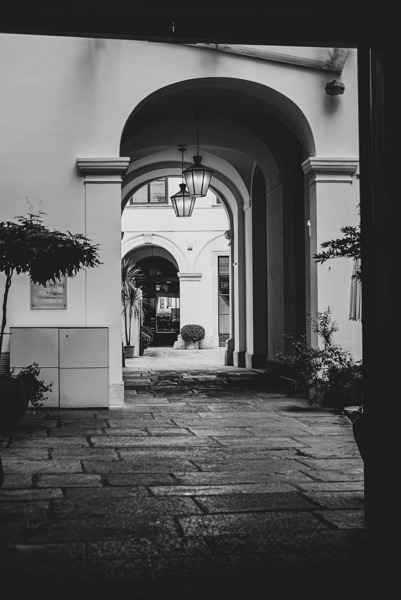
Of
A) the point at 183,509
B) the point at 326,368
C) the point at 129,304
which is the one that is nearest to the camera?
the point at 183,509

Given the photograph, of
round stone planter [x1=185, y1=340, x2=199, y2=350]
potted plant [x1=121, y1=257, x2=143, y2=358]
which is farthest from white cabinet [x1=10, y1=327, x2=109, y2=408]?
round stone planter [x1=185, y1=340, x2=199, y2=350]

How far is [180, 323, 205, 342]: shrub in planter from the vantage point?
85.6 feet

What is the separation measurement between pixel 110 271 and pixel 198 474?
4.34m

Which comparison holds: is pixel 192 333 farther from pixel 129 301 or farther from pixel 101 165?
pixel 101 165

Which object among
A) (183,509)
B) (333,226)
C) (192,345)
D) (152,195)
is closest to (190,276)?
(192,345)

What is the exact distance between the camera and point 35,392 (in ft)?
26.5

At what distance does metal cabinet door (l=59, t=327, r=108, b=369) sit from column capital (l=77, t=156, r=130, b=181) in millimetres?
1868

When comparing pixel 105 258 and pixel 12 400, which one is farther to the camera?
pixel 105 258

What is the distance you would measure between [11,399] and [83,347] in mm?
2063

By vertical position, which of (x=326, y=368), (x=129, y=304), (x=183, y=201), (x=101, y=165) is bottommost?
(x=326, y=368)

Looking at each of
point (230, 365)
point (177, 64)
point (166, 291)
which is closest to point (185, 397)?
point (177, 64)

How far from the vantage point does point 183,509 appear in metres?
4.07

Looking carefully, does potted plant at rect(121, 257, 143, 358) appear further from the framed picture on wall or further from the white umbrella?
the white umbrella

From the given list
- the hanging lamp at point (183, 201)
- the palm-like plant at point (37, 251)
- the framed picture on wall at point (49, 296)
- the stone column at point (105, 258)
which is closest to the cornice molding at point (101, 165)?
the stone column at point (105, 258)
